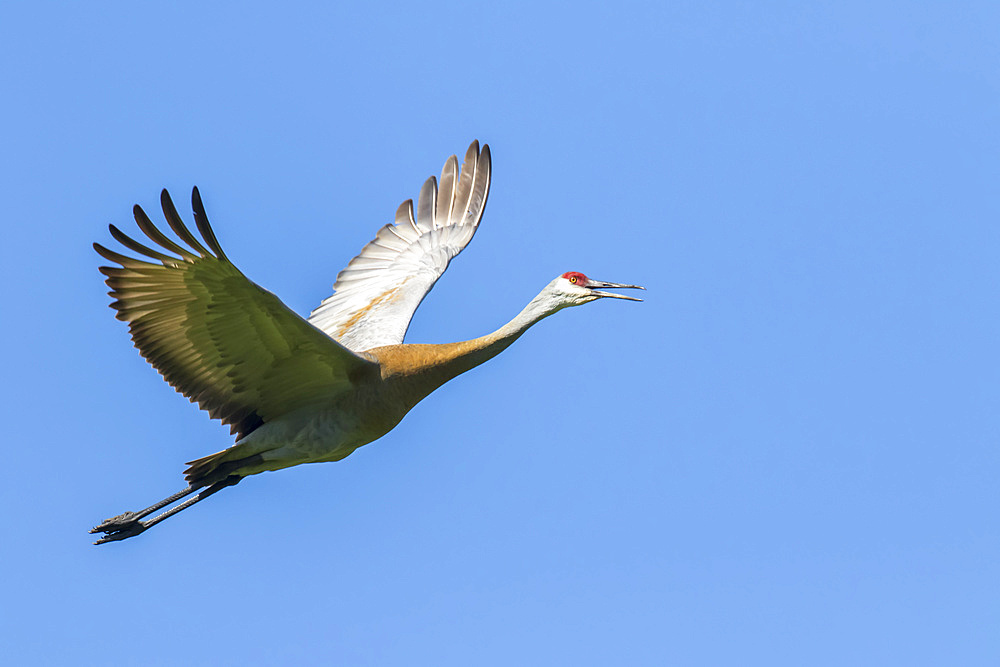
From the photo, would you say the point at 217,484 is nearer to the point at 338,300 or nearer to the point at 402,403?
the point at 402,403

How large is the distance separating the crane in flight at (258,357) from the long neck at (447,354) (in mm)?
11

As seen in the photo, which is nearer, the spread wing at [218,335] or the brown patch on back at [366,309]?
the spread wing at [218,335]

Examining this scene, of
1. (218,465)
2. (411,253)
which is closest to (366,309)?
(411,253)

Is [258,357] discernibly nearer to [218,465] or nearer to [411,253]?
[218,465]

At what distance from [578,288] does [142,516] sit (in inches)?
155

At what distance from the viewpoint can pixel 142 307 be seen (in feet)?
29.5

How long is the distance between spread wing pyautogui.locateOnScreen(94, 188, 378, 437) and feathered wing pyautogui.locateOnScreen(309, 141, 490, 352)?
2012 mm

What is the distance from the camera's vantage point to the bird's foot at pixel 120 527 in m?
10.3

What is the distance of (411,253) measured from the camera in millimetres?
12695

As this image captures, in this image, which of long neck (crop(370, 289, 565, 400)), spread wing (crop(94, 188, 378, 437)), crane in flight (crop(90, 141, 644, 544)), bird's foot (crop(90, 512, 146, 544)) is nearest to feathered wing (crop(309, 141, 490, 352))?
crane in flight (crop(90, 141, 644, 544))

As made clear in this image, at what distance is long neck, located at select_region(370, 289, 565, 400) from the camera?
985 centimetres

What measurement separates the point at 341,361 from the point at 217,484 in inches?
64.0

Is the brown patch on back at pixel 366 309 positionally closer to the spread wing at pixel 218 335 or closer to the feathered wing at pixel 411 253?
the feathered wing at pixel 411 253

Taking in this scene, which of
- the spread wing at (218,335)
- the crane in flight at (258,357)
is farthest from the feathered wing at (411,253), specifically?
the spread wing at (218,335)
